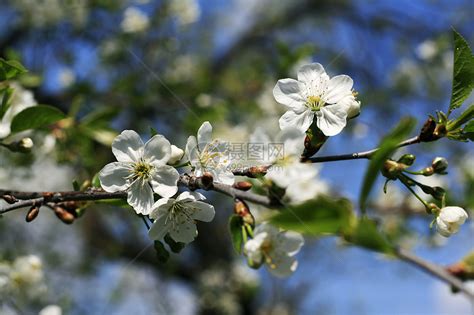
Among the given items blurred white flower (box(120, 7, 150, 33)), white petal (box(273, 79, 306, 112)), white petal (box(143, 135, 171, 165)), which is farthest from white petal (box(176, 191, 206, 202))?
blurred white flower (box(120, 7, 150, 33))

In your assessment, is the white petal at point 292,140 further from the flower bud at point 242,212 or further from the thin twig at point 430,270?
the thin twig at point 430,270

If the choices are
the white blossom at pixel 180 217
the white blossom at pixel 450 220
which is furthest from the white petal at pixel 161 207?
the white blossom at pixel 450 220

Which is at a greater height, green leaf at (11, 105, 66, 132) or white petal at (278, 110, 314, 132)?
white petal at (278, 110, 314, 132)

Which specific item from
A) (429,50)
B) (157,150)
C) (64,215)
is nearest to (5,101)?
(64,215)

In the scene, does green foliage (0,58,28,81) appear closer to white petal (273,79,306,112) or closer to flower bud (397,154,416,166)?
white petal (273,79,306,112)

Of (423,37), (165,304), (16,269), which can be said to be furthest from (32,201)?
(423,37)

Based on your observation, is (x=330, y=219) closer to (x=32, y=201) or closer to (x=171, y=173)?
(x=171, y=173)
